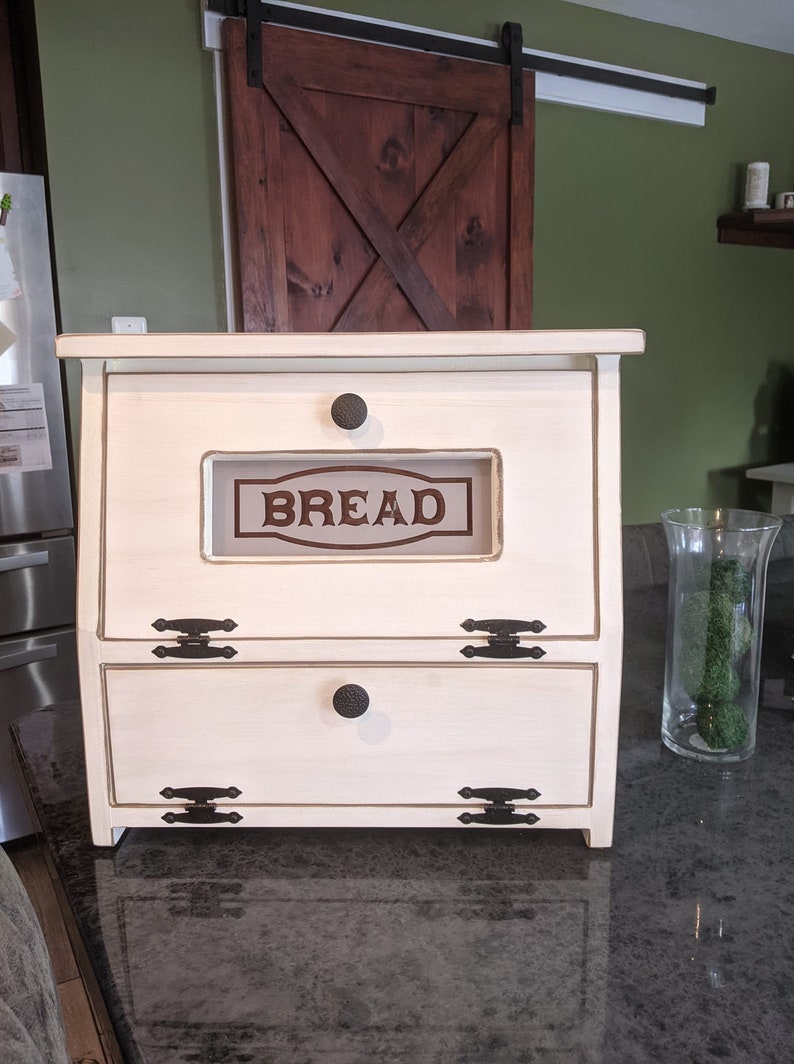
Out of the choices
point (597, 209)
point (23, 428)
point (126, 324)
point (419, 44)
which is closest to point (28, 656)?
point (23, 428)

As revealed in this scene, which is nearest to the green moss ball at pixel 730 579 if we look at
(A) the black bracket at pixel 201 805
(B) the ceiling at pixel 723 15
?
(A) the black bracket at pixel 201 805

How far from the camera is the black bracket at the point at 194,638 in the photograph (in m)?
0.60

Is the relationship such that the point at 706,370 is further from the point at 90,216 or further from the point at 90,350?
the point at 90,350

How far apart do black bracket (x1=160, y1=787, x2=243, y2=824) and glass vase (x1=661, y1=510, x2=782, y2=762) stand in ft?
1.39

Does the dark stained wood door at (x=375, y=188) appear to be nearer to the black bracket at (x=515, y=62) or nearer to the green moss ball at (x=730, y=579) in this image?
the black bracket at (x=515, y=62)

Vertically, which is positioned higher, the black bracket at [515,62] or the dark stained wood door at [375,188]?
the black bracket at [515,62]

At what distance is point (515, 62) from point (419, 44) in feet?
1.28

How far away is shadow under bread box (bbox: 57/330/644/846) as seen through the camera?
23.3 inches

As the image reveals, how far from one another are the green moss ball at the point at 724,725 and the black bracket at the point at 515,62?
275 cm

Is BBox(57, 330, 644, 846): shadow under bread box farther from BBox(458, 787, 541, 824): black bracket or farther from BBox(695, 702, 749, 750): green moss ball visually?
BBox(695, 702, 749, 750): green moss ball

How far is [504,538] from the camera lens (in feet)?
1.95

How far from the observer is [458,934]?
0.51m

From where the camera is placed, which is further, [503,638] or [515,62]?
[515,62]

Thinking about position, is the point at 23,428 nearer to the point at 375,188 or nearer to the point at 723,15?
the point at 375,188
